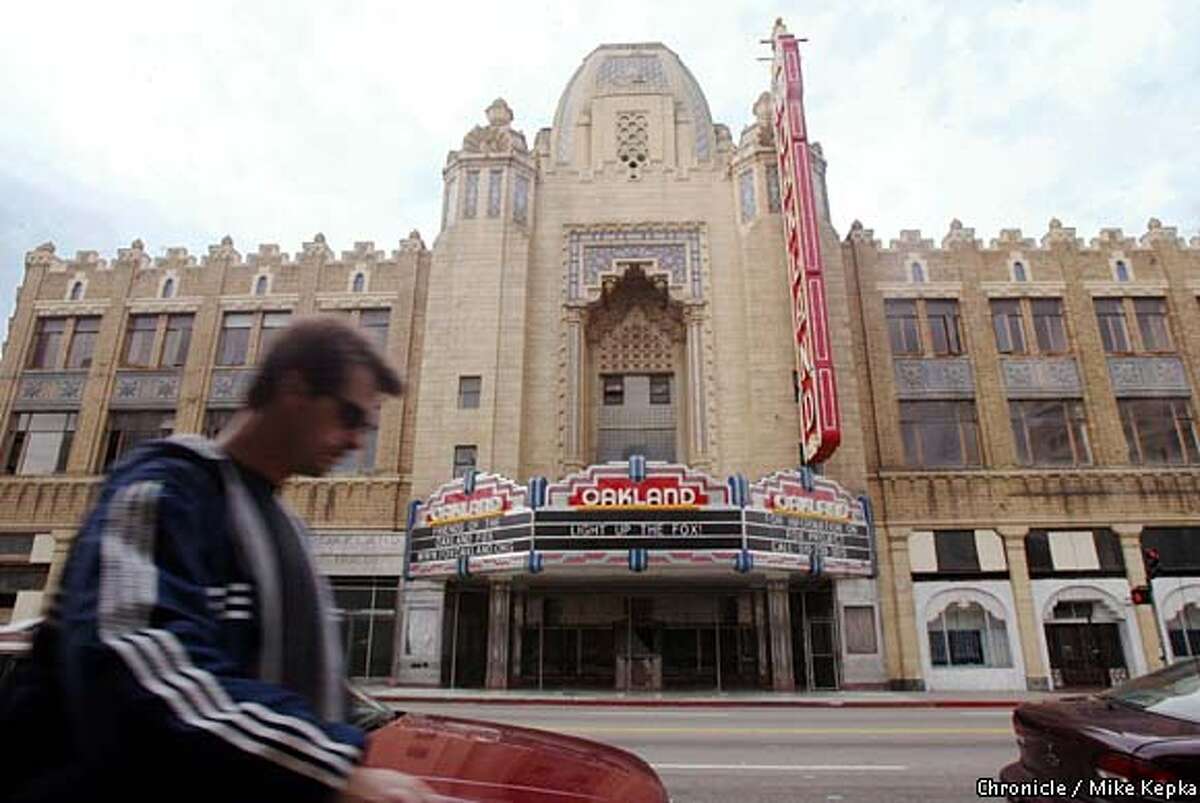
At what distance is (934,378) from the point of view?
2330 cm

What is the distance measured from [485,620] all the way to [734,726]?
11.1 m

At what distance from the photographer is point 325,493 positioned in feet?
73.0

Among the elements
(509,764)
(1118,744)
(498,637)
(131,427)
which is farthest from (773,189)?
(509,764)

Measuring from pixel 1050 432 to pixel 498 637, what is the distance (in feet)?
59.4

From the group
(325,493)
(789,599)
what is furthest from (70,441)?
(789,599)

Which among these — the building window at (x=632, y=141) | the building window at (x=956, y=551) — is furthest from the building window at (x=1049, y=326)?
the building window at (x=632, y=141)

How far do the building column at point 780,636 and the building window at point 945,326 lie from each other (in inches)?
391

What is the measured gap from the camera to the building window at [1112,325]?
23562mm

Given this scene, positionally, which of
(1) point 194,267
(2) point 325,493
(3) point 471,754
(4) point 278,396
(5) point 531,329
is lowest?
(3) point 471,754

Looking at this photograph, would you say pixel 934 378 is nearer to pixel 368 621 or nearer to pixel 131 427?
pixel 368 621

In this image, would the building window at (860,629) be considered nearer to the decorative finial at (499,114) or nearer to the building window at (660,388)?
the building window at (660,388)

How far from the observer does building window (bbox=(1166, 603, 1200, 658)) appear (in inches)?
786

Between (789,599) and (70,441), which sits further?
(70,441)

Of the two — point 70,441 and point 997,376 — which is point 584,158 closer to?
point 997,376
